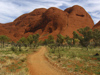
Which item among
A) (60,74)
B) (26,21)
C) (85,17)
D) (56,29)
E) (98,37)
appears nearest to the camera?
(60,74)

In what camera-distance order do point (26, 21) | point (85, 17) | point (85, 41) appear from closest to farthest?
point (85, 41) < point (85, 17) < point (26, 21)

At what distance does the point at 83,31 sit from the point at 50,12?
278 feet

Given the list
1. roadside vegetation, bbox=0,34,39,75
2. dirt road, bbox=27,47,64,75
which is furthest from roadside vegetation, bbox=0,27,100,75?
dirt road, bbox=27,47,64,75

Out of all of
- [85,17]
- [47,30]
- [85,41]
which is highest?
[85,17]

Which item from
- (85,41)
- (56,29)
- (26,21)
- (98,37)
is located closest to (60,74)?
(85,41)

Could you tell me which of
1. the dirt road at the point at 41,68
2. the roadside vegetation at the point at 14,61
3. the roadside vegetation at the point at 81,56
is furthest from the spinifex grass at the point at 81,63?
the roadside vegetation at the point at 14,61

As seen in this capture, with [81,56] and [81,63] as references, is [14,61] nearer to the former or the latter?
[81,63]

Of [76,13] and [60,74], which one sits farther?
[76,13]

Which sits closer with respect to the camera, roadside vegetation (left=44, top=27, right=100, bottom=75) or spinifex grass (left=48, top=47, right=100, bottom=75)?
spinifex grass (left=48, top=47, right=100, bottom=75)

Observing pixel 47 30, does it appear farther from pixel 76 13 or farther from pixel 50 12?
pixel 76 13

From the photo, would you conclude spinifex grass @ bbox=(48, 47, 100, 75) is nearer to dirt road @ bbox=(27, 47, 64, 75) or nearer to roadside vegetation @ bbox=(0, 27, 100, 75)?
roadside vegetation @ bbox=(0, 27, 100, 75)

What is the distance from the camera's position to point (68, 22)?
98.6 metres

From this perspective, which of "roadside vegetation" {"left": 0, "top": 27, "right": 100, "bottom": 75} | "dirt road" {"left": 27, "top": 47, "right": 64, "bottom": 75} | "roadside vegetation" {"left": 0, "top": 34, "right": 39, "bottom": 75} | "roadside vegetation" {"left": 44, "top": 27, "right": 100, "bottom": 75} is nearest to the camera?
"roadside vegetation" {"left": 0, "top": 34, "right": 39, "bottom": 75}

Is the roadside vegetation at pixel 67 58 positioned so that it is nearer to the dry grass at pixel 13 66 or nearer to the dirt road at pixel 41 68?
the dry grass at pixel 13 66
